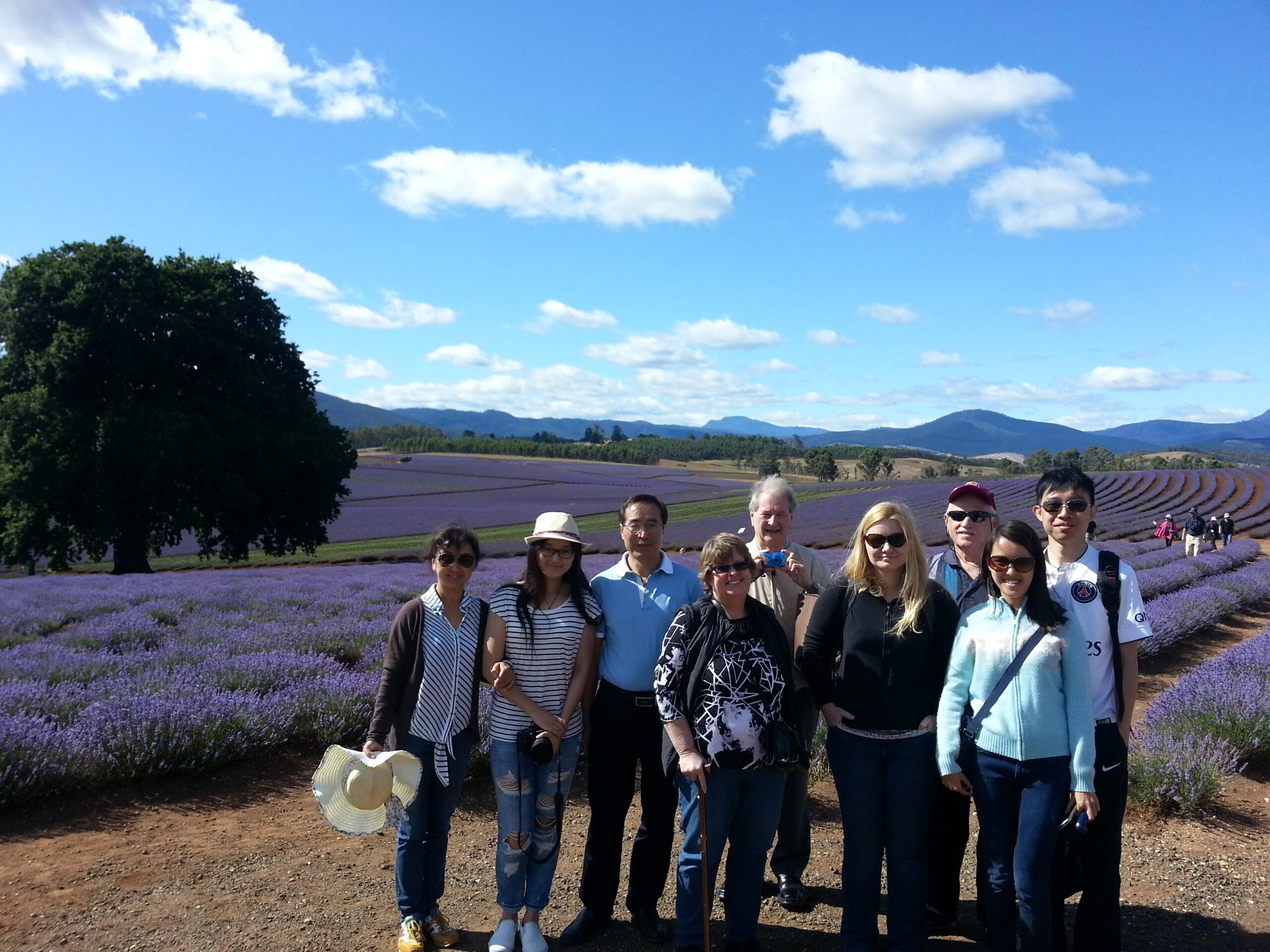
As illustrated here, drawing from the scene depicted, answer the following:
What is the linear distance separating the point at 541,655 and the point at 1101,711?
2.21m

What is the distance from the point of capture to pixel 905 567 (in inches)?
118

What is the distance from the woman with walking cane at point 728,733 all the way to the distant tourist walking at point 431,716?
2.52 ft

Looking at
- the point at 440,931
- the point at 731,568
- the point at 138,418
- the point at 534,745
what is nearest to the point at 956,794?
the point at 731,568

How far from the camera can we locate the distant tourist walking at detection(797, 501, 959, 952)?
2932 mm

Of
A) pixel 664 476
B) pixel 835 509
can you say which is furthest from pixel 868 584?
pixel 664 476

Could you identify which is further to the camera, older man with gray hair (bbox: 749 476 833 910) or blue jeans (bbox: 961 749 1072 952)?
older man with gray hair (bbox: 749 476 833 910)

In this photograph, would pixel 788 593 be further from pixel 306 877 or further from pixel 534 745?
pixel 306 877

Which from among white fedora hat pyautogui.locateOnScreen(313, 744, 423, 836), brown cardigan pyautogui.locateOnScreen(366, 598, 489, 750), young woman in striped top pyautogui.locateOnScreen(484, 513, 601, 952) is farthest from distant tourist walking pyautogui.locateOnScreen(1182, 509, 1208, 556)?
white fedora hat pyautogui.locateOnScreen(313, 744, 423, 836)

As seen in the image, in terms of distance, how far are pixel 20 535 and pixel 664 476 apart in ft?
156

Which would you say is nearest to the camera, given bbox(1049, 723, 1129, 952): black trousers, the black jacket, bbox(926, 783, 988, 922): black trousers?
bbox(1049, 723, 1129, 952): black trousers

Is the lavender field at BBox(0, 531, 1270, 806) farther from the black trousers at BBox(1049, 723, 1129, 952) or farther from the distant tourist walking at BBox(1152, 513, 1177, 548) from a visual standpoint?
the distant tourist walking at BBox(1152, 513, 1177, 548)

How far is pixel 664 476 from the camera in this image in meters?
61.0

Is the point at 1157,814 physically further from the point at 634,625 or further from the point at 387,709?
the point at 387,709

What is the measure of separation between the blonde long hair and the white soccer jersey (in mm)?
454
